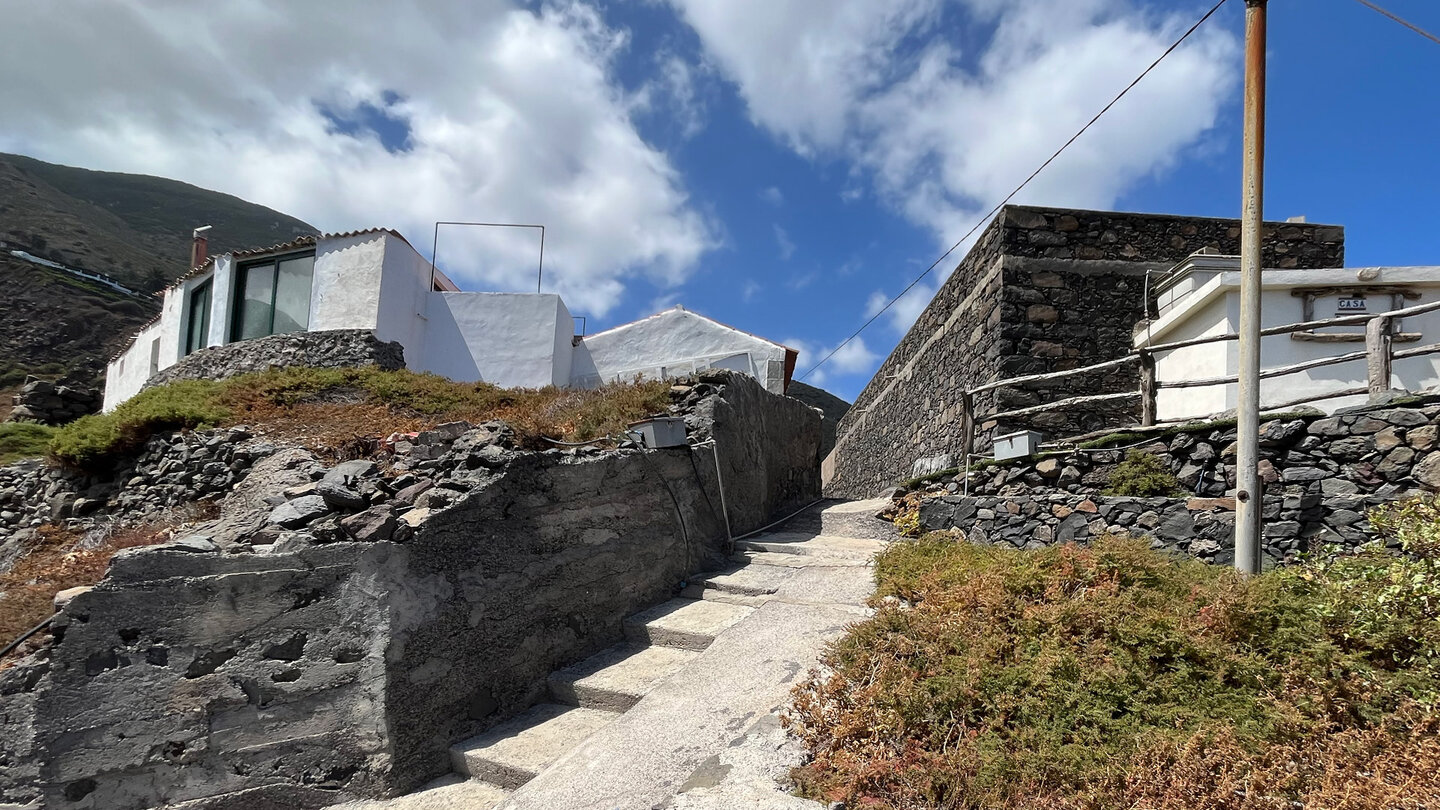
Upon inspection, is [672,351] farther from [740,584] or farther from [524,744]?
[524,744]

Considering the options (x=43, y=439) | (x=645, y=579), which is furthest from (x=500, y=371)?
(x=645, y=579)

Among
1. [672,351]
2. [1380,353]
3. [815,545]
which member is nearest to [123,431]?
[815,545]

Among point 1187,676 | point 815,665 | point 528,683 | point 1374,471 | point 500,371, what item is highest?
point 500,371

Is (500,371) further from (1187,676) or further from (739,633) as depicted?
(1187,676)

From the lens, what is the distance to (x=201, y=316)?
16172 mm

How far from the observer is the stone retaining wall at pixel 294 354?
13.7 meters

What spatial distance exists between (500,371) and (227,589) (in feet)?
38.8

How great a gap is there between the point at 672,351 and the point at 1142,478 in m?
11.4

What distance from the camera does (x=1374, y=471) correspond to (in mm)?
4961

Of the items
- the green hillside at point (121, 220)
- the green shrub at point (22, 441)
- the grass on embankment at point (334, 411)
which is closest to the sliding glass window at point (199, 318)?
the green shrub at point (22, 441)

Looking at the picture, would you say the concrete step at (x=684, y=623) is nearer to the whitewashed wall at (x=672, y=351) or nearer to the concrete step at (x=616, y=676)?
the concrete step at (x=616, y=676)

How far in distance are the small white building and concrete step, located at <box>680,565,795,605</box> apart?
5.56 metres

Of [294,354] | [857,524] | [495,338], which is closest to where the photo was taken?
[857,524]

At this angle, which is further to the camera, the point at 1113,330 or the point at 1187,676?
the point at 1113,330
